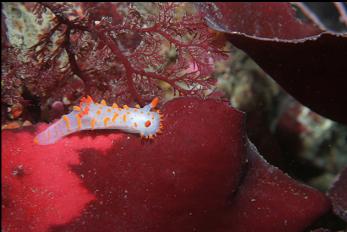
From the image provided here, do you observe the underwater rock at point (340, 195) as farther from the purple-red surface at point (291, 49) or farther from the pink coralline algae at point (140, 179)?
the pink coralline algae at point (140, 179)

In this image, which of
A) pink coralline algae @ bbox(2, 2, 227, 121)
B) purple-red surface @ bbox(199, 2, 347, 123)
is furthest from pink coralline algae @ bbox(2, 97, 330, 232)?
purple-red surface @ bbox(199, 2, 347, 123)

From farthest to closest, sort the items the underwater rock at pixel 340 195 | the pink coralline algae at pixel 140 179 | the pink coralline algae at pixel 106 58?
the underwater rock at pixel 340 195, the pink coralline algae at pixel 106 58, the pink coralline algae at pixel 140 179

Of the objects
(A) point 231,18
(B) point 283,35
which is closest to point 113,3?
(A) point 231,18

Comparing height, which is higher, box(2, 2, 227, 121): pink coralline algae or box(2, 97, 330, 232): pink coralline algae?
box(2, 2, 227, 121): pink coralline algae

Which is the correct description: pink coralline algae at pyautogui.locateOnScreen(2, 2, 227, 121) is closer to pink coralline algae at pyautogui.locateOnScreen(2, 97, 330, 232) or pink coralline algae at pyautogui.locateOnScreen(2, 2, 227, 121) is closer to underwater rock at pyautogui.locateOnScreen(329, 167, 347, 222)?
pink coralline algae at pyautogui.locateOnScreen(2, 97, 330, 232)

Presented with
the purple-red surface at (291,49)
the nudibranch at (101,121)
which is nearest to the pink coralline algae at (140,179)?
the nudibranch at (101,121)

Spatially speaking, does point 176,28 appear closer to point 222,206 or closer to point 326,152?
point 222,206
